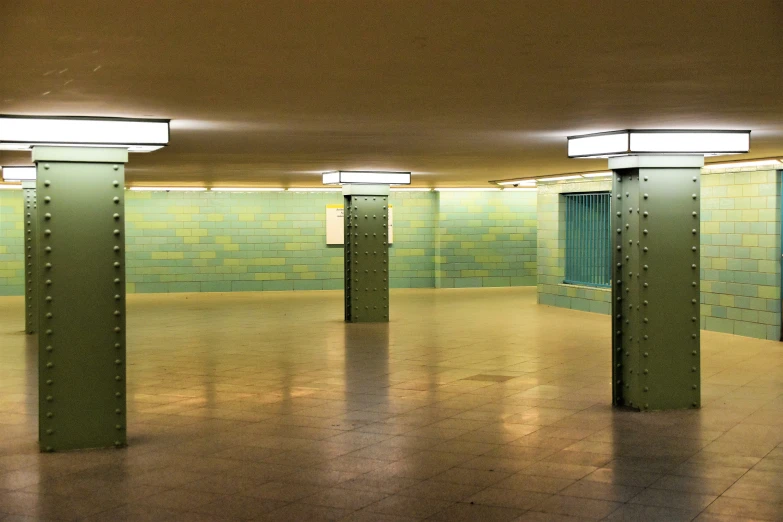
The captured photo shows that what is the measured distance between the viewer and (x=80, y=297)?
26.2 feet

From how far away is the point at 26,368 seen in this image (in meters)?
12.8

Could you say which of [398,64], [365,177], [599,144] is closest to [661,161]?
[599,144]

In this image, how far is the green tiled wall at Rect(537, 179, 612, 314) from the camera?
21.1 meters

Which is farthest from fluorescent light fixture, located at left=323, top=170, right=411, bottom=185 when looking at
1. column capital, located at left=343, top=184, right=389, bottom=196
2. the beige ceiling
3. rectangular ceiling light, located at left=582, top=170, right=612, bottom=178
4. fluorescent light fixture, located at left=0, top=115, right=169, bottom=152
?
fluorescent light fixture, located at left=0, top=115, right=169, bottom=152

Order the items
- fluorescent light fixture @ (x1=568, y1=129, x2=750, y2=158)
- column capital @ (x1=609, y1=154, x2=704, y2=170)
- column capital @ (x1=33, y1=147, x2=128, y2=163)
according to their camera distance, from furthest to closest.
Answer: column capital @ (x1=609, y1=154, x2=704, y2=170)
fluorescent light fixture @ (x1=568, y1=129, x2=750, y2=158)
column capital @ (x1=33, y1=147, x2=128, y2=163)

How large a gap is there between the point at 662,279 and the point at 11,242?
22027 millimetres

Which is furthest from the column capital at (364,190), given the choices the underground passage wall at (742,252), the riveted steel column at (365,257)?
the underground passage wall at (742,252)

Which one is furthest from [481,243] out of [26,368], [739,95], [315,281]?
[739,95]

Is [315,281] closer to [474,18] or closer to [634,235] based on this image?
[634,235]

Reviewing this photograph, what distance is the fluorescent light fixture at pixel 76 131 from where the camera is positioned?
25.2ft

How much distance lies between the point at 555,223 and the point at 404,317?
5104 millimetres

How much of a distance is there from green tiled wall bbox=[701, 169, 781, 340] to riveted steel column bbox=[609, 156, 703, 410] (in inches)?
251

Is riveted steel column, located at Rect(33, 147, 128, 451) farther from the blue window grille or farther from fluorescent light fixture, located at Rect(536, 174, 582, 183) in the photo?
the blue window grille

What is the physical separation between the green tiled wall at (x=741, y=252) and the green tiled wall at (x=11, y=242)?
62.9ft
